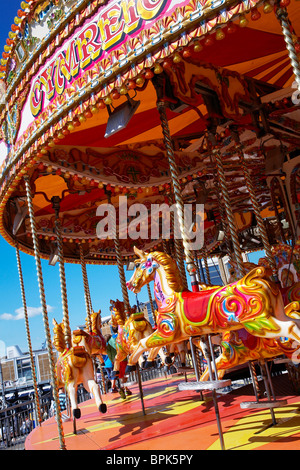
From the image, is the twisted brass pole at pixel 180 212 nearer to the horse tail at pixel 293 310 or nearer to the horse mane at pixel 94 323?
the horse tail at pixel 293 310

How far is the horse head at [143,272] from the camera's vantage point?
170 inches

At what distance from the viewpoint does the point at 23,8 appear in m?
4.81

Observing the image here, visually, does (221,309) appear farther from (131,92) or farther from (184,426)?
(131,92)

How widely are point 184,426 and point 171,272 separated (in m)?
1.70

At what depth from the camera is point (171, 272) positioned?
407 centimetres

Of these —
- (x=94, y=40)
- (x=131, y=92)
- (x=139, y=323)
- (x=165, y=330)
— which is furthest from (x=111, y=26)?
(x=139, y=323)

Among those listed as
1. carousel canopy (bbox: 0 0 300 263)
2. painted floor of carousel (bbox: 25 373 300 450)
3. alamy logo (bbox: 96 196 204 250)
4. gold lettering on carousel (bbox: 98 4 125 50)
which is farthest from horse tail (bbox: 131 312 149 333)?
gold lettering on carousel (bbox: 98 4 125 50)

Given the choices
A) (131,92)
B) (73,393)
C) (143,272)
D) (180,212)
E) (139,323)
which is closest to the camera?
(180,212)

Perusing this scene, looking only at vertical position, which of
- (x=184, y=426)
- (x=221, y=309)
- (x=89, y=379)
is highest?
(x=221, y=309)

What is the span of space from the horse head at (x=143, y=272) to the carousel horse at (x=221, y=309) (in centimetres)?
8

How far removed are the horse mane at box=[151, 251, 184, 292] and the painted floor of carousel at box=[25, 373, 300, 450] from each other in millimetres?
1330

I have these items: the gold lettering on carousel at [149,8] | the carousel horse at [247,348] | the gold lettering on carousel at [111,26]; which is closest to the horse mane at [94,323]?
the carousel horse at [247,348]

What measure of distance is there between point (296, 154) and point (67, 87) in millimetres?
4863

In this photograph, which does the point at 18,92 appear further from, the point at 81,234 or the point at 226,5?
the point at 81,234
